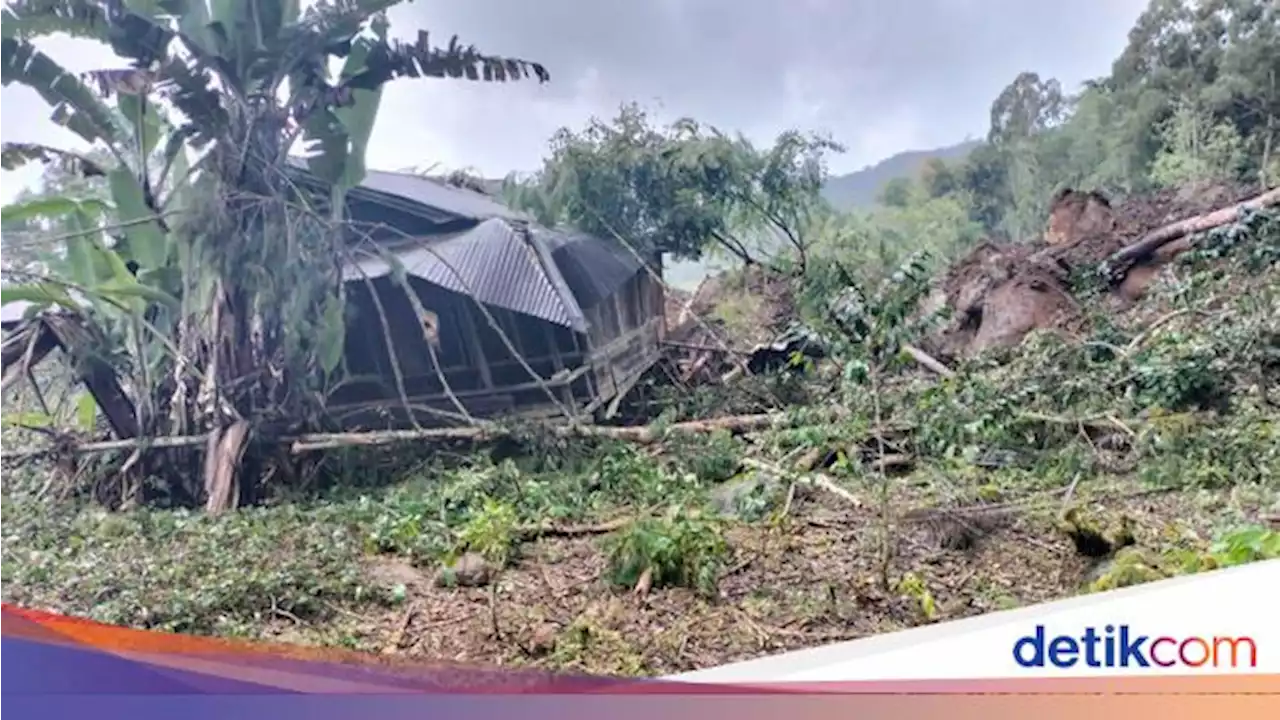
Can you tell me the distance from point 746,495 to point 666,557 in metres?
0.20

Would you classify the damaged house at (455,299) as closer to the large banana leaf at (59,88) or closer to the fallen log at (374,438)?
the fallen log at (374,438)

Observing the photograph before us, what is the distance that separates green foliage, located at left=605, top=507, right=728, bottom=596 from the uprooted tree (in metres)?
0.45

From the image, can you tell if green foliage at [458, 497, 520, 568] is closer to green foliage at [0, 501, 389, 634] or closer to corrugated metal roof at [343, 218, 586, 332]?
green foliage at [0, 501, 389, 634]

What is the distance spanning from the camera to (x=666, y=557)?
116 centimetres

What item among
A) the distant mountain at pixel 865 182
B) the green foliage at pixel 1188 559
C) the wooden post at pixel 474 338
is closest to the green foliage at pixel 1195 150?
the distant mountain at pixel 865 182

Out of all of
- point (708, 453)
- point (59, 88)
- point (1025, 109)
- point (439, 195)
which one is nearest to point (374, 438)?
point (439, 195)

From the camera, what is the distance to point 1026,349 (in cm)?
139

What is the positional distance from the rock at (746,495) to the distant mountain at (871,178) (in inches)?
16.1

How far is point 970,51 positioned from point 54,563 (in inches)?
54.8

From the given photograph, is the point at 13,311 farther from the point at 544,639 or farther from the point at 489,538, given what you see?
the point at 544,639

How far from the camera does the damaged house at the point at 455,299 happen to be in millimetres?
1127

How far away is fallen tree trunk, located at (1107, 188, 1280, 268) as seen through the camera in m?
1.32

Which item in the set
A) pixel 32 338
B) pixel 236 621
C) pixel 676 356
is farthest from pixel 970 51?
pixel 32 338

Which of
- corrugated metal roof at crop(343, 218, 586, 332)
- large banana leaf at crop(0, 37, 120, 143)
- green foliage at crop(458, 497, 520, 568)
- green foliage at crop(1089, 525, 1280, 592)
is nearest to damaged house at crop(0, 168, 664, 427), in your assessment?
corrugated metal roof at crop(343, 218, 586, 332)
